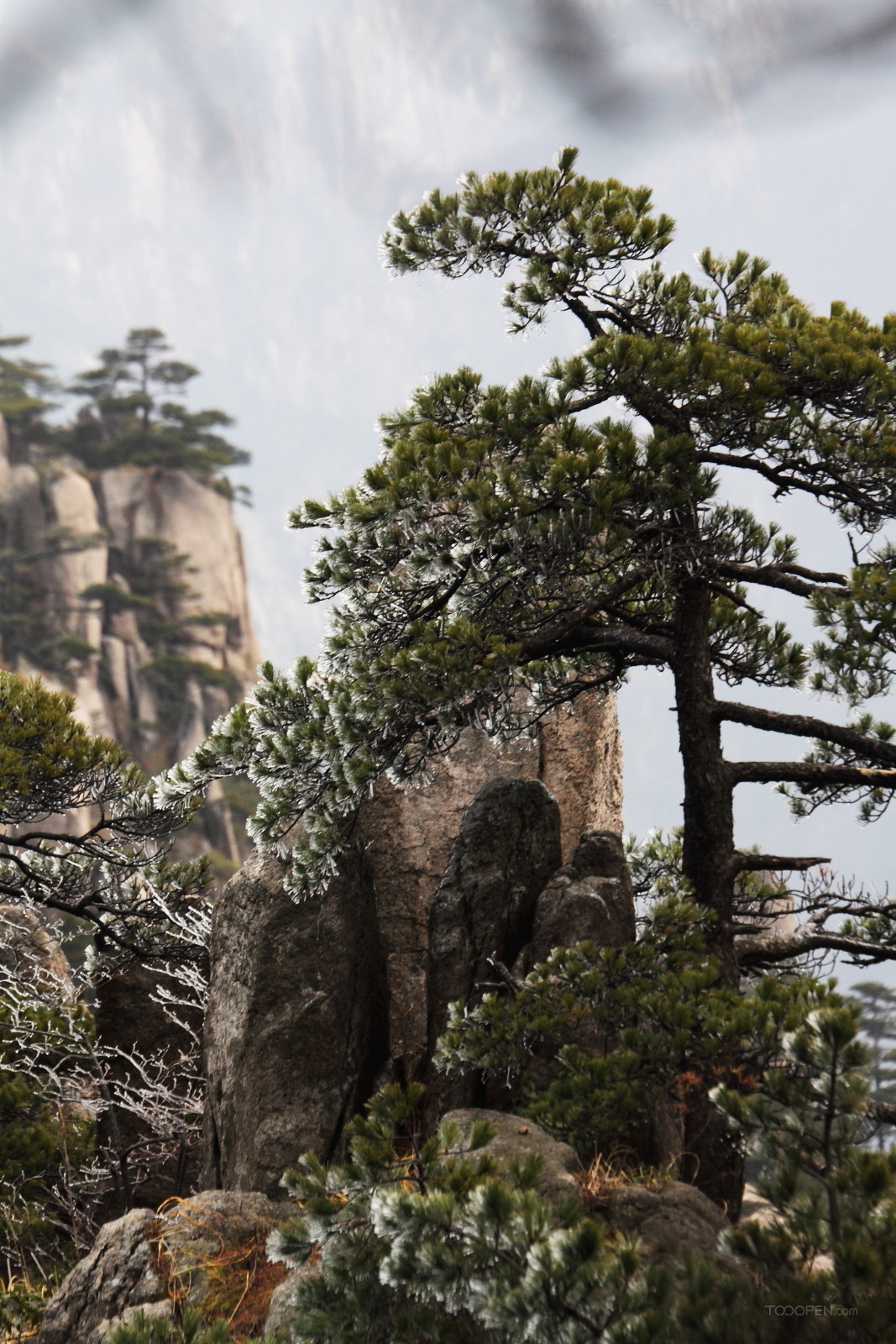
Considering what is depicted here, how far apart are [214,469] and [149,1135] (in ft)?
130

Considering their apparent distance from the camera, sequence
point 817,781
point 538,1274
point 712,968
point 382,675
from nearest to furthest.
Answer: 1. point 538,1274
2. point 712,968
3. point 382,675
4. point 817,781

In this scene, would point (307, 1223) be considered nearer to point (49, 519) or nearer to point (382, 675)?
point (382, 675)

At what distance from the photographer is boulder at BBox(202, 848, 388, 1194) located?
6.69m

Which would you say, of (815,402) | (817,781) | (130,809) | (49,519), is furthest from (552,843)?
(49,519)

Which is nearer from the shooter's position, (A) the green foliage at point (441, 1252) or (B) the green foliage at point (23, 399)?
(A) the green foliage at point (441, 1252)

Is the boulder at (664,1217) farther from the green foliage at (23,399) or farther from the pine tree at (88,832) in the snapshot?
the green foliage at (23,399)

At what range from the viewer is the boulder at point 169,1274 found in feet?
16.5

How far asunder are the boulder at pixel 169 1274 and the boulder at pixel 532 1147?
1.22m

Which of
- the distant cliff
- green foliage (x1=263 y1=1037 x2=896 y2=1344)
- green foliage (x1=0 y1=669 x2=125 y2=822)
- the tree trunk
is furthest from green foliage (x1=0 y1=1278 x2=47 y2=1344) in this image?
the distant cliff

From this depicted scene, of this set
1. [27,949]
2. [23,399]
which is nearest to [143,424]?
[23,399]

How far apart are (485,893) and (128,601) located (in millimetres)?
38800

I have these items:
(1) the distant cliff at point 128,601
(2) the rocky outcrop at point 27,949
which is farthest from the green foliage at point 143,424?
(2) the rocky outcrop at point 27,949

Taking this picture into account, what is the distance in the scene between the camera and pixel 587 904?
20.6 feet

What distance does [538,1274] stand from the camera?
3088 mm
